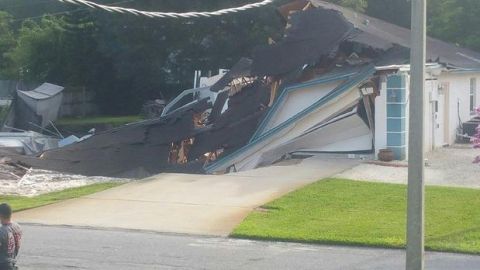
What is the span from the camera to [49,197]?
20.7 meters

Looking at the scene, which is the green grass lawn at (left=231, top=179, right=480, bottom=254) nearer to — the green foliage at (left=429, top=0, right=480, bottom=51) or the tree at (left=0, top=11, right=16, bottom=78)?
the green foliage at (left=429, top=0, right=480, bottom=51)

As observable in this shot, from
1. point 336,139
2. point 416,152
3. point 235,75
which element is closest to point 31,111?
point 235,75

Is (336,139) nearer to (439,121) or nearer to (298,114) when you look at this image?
(298,114)

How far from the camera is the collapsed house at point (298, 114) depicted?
82.0ft

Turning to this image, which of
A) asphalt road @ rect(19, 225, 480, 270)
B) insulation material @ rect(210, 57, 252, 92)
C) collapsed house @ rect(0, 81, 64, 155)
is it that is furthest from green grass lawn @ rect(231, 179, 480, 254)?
collapsed house @ rect(0, 81, 64, 155)

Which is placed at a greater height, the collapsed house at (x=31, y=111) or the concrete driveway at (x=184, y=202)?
the collapsed house at (x=31, y=111)

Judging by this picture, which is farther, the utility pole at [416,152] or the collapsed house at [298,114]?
the collapsed house at [298,114]

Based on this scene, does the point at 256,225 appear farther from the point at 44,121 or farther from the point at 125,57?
the point at 125,57

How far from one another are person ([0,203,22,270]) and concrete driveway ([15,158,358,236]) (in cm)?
663

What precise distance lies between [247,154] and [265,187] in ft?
17.7

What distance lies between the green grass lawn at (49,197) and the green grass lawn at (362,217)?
15.7 feet

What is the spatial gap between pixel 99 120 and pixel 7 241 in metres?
42.0

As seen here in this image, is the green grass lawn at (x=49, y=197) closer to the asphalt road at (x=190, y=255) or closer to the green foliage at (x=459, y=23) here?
the asphalt road at (x=190, y=255)

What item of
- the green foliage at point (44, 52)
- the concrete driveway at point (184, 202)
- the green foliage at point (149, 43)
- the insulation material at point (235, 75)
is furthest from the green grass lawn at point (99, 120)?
the concrete driveway at point (184, 202)
